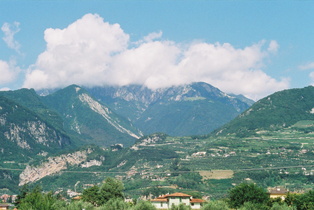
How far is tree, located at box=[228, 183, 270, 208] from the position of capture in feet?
406

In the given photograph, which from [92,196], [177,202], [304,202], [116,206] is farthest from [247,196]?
[92,196]

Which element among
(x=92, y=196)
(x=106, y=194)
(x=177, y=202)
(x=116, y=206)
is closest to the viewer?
(x=116, y=206)

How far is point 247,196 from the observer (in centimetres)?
12456

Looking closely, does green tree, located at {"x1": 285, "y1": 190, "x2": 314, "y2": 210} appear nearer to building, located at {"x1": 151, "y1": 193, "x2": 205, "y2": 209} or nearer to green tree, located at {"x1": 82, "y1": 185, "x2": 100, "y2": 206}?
building, located at {"x1": 151, "y1": 193, "x2": 205, "y2": 209}

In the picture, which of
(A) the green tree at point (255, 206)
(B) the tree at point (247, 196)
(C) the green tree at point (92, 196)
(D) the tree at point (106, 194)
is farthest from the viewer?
(C) the green tree at point (92, 196)

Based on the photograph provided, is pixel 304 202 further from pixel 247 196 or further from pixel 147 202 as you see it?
pixel 147 202

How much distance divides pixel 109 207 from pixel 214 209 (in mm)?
24087

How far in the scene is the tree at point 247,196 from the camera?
123750 millimetres

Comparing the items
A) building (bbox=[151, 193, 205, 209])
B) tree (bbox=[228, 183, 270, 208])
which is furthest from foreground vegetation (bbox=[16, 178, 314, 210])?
building (bbox=[151, 193, 205, 209])

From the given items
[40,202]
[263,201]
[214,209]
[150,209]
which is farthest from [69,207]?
[263,201]

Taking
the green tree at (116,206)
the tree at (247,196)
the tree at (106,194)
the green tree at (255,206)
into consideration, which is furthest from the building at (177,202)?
the green tree at (116,206)

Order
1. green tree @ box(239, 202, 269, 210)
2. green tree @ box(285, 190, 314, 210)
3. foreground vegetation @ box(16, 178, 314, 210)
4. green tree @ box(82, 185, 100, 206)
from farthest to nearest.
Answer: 1. green tree @ box(82, 185, 100, 206)
2. green tree @ box(285, 190, 314, 210)
3. green tree @ box(239, 202, 269, 210)
4. foreground vegetation @ box(16, 178, 314, 210)

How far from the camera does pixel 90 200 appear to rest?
136m

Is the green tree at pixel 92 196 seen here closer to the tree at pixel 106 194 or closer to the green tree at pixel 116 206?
the tree at pixel 106 194
